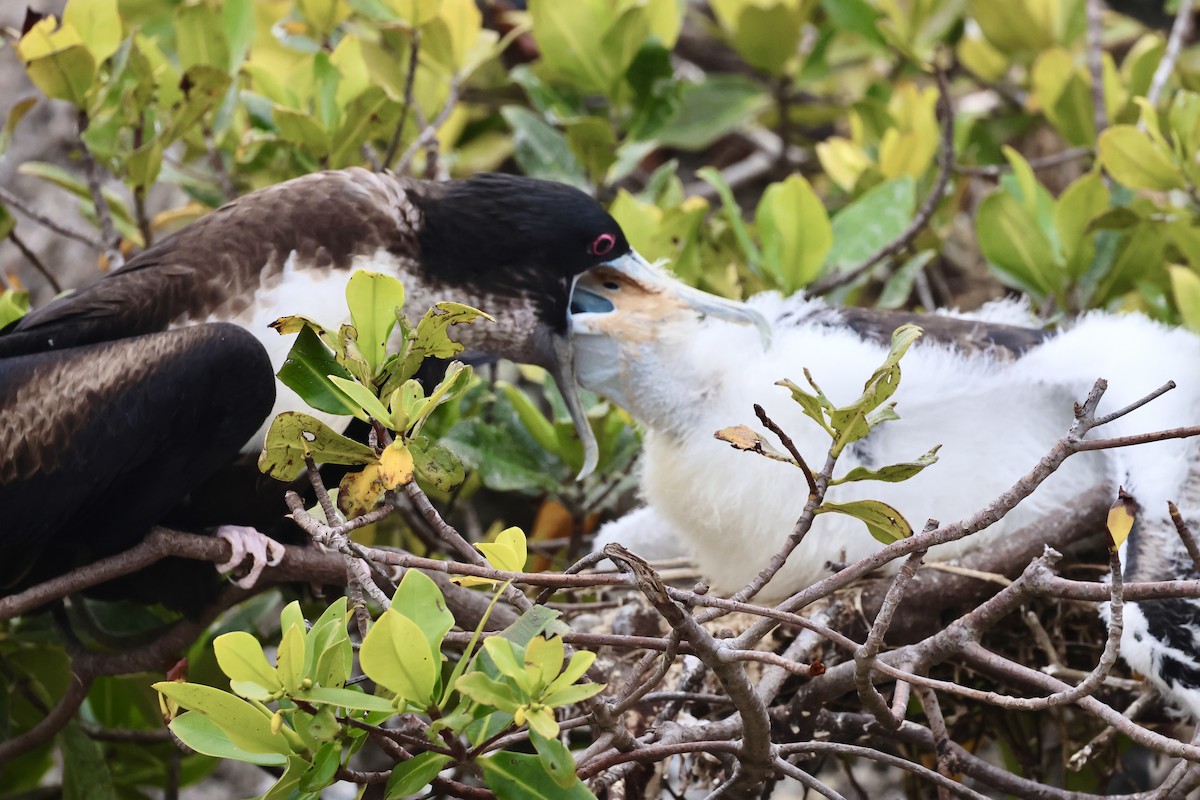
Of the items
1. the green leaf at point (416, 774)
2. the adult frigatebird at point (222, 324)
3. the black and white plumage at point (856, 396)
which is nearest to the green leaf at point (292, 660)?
the green leaf at point (416, 774)

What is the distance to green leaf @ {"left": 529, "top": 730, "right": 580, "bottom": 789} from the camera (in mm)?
1171

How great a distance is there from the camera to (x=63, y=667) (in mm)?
2238

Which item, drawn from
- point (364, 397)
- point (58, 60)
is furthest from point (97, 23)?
point (364, 397)

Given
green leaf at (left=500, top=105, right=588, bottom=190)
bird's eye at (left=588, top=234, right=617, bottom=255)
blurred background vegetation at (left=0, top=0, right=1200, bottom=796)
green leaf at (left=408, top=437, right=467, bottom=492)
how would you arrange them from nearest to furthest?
1. green leaf at (left=408, top=437, right=467, bottom=492)
2. bird's eye at (left=588, top=234, right=617, bottom=255)
3. blurred background vegetation at (left=0, top=0, right=1200, bottom=796)
4. green leaf at (left=500, top=105, right=588, bottom=190)

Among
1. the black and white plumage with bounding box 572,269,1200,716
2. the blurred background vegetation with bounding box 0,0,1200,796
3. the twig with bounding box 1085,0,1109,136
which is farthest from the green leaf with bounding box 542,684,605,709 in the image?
the twig with bounding box 1085,0,1109,136

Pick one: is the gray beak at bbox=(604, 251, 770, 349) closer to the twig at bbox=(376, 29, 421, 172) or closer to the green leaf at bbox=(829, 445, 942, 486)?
the twig at bbox=(376, 29, 421, 172)

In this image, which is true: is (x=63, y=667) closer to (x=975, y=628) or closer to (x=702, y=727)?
(x=702, y=727)

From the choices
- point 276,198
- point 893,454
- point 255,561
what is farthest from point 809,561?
point 276,198

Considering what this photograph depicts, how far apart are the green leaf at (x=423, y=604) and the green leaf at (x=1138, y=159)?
1481 mm

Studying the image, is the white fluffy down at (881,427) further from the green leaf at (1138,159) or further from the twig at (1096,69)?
the twig at (1096,69)

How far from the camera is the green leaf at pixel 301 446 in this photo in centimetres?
138

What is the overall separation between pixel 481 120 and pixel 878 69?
115cm

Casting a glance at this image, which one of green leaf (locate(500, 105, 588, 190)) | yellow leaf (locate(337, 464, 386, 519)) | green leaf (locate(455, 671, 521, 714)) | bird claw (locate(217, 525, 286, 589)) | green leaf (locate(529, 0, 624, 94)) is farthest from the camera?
green leaf (locate(500, 105, 588, 190))

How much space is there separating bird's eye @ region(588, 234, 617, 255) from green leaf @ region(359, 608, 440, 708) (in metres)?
1.05
